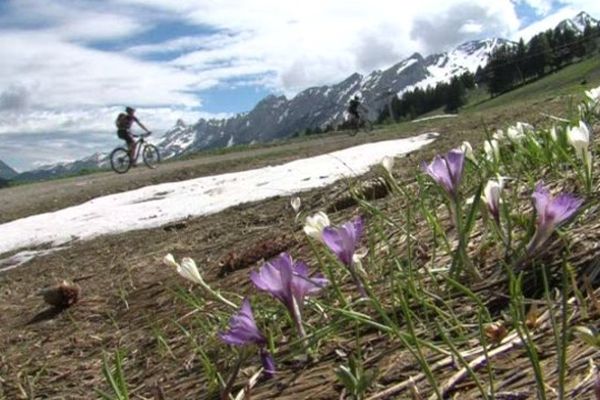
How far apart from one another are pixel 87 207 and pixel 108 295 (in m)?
7.86

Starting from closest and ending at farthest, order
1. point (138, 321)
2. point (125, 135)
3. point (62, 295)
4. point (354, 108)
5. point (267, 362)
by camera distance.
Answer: point (267, 362), point (138, 321), point (62, 295), point (125, 135), point (354, 108)

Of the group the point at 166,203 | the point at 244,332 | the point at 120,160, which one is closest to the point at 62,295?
the point at 244,332

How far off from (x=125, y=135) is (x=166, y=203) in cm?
1564

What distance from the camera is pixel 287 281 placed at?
143 centimetres

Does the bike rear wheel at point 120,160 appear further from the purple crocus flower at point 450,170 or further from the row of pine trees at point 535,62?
the row of pine trees at point 535,62

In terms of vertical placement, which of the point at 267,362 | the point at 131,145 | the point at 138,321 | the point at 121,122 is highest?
the point at 121,122

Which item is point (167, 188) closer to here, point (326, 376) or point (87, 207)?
point (87, 207)

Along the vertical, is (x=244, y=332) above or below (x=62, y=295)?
above

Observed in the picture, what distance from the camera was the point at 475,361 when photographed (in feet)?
4.22

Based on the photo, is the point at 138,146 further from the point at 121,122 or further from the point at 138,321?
the point at 138,321

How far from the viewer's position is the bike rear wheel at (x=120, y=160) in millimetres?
23797

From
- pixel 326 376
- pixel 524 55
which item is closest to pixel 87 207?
pixel 326 376

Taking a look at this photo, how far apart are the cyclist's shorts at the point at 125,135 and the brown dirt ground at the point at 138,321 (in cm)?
1786

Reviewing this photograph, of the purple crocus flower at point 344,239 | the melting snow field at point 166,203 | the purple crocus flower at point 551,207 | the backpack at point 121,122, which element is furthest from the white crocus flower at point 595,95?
the backpack at point 121,122
